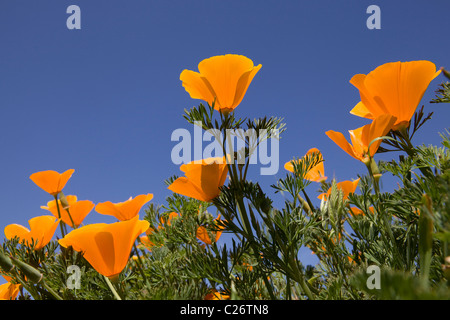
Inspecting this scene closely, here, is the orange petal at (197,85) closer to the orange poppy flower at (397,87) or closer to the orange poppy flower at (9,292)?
the orange poppy flower at (397,87)

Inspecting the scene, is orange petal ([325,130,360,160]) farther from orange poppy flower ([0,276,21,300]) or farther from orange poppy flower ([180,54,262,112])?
orange poppy flower ([0,276,21,300])

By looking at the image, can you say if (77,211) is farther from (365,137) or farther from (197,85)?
(365,137)

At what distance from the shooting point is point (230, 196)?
89cm

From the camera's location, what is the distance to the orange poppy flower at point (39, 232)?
1089 millimetres

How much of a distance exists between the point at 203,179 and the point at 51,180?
0.82m

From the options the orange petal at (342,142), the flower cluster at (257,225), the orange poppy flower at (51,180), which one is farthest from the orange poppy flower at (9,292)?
the orange petal at (342,142)

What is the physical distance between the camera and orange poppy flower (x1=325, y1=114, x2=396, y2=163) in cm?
90

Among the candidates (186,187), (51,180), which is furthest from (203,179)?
(51,180)

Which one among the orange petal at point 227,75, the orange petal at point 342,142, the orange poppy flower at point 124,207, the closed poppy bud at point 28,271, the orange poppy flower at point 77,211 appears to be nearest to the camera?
the closed poppy bud at point 28,271

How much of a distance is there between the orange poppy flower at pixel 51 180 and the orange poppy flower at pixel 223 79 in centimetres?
78

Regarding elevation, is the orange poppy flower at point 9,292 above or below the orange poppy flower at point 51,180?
below

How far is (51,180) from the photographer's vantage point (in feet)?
4.54

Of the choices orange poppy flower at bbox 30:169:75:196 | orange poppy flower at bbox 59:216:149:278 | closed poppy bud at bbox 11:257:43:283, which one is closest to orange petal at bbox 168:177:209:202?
orange poppy flower at bbox 59:216:149:278

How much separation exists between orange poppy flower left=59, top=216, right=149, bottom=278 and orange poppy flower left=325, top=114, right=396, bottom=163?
616 millimetres
